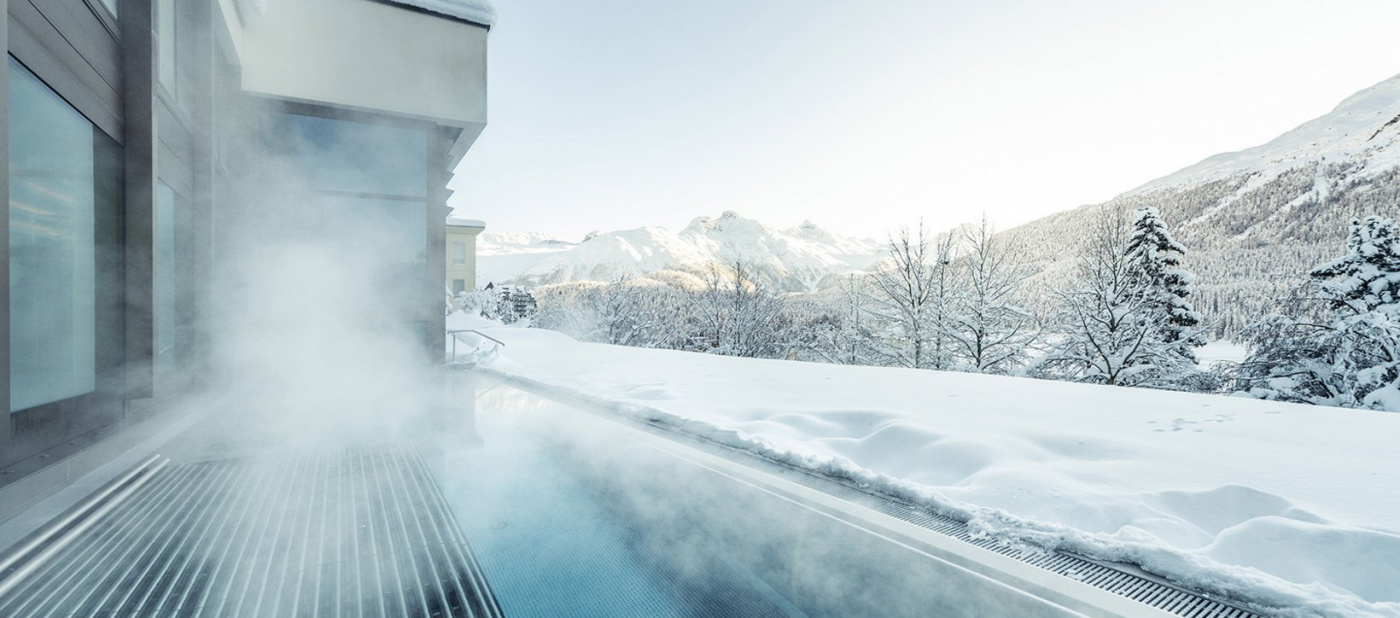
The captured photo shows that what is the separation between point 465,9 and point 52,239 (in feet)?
15.9

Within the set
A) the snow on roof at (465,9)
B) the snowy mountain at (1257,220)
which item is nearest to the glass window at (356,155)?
the snow on roof at (465,9)

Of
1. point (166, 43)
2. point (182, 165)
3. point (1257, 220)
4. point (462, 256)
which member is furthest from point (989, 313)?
point (1257, 220)

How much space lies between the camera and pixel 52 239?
227 centimetres

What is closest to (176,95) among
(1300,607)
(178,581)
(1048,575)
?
(178,581)

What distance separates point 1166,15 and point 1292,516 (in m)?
7.39

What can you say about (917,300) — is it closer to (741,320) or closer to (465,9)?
(741,320)

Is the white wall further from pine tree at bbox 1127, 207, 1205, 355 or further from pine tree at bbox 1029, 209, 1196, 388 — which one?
pine tree at bbox 1127, 207, 1205, 355

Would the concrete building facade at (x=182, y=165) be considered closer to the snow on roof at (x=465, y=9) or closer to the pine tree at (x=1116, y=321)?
the snow on roof at (x=465, y=9)

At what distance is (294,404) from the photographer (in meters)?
4.79

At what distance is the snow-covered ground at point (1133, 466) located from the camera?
1.40 meters

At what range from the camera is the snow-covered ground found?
1402mm

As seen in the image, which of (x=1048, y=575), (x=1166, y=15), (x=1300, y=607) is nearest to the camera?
(x=1300, y=607)

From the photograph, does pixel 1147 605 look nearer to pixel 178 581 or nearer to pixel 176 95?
pixel 178 581

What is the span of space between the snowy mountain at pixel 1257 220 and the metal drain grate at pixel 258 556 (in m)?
10.8
